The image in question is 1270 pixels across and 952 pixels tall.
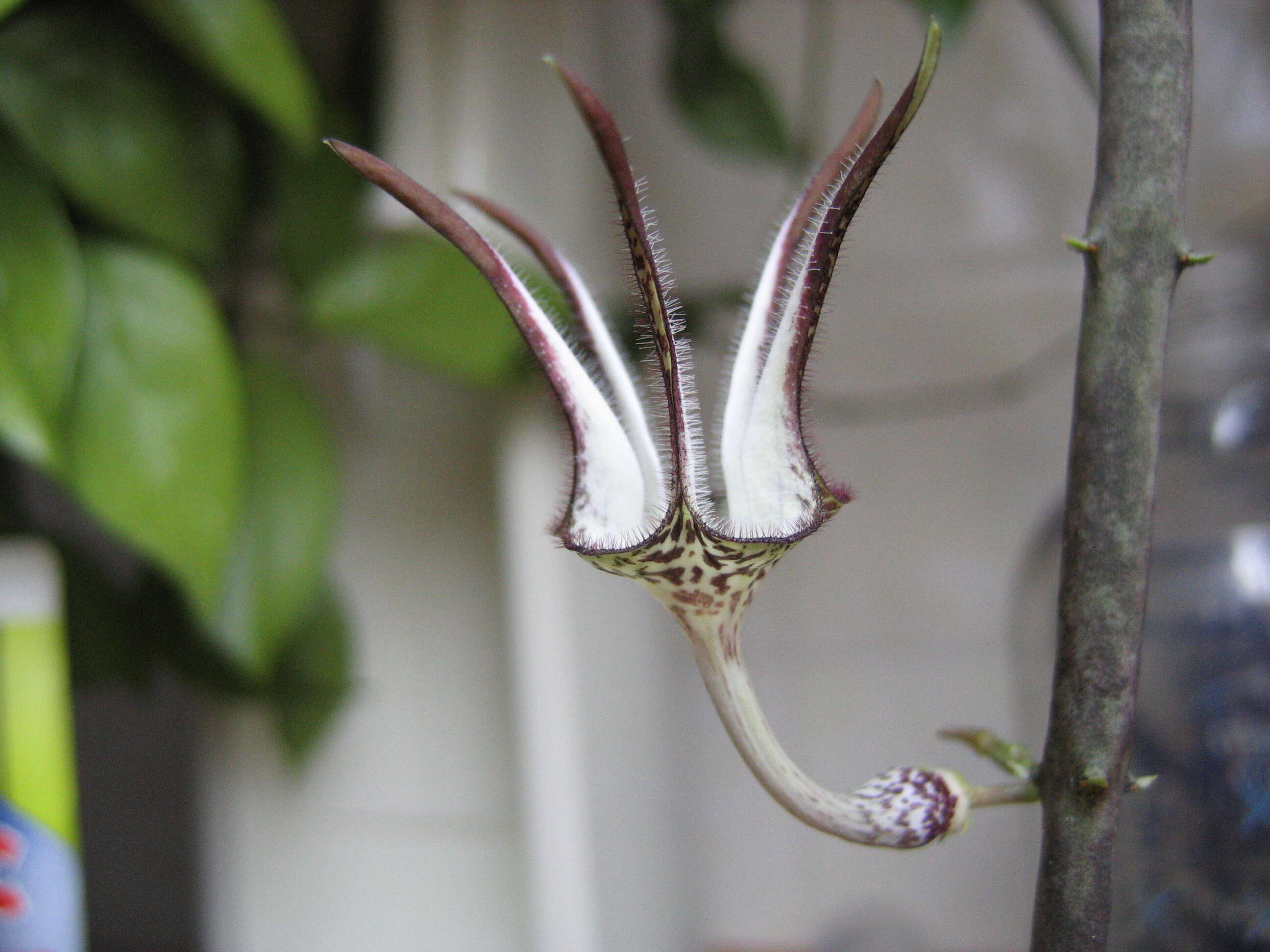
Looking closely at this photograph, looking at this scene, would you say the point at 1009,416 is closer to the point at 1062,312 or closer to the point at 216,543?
the point at 1062,312

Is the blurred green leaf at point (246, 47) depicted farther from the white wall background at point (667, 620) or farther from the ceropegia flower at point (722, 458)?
the ceropegia flower at point (722, 458)

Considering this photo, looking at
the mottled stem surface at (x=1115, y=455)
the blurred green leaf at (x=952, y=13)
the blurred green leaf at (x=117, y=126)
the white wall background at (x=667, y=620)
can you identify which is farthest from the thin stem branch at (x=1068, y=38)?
the blurred green leaf at (x=117, y=126)

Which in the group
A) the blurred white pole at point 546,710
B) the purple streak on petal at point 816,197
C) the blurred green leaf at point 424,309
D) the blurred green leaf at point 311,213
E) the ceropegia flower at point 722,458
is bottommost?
the blurred white pole at point 546,710

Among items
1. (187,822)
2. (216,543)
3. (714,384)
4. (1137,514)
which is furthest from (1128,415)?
(187,822)

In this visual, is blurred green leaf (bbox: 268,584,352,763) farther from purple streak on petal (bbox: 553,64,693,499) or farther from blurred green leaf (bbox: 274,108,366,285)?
purple streak on petal (bbox: 553,64,693,499)

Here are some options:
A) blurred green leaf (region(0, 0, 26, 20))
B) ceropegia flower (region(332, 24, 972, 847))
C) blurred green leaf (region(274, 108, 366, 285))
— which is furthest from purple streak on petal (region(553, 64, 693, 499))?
blurred green leaf (region(274, 108, 366, 285))

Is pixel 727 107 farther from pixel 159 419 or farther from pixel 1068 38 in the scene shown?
pixel 159 419
